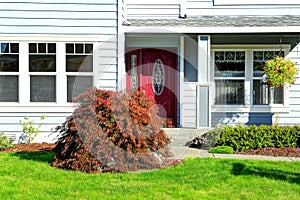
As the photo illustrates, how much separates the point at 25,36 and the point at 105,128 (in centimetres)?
433

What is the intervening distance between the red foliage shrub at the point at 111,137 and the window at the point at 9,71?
333 centimetres

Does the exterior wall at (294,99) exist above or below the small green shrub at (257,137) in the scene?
above

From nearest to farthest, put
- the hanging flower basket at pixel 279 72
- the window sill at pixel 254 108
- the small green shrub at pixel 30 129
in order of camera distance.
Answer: the small green shrub at pixel 30 129
the hanging flower basket at pixel 279 72
the window sill at pixel 254 108

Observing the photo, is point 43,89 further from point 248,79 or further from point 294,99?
point 294,99

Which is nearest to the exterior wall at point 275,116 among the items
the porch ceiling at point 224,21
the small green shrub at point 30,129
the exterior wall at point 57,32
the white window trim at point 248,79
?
the white window trim at point 248,79

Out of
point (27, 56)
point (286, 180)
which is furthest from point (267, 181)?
point (27, 56)

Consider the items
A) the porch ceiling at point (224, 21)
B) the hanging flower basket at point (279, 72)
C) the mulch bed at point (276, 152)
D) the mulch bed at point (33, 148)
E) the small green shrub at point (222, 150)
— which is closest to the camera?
the mulch bed at point (276, 152)

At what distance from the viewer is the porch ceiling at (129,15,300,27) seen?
33.6 ft

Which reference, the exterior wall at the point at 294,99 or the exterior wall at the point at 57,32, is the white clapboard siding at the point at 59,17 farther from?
the exterior wall at the point at 294,99

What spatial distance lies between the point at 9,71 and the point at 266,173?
6814mm

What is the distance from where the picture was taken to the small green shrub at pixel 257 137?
8.59m

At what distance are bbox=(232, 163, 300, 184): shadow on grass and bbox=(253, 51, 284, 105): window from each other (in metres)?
4.95

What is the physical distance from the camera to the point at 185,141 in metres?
9.38

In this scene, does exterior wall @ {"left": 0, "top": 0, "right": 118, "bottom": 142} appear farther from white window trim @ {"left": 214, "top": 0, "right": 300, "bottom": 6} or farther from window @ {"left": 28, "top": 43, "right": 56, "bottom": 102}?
white window trim @ {"left": 214, "top": 0, "right": 300, "bottom": 6}
